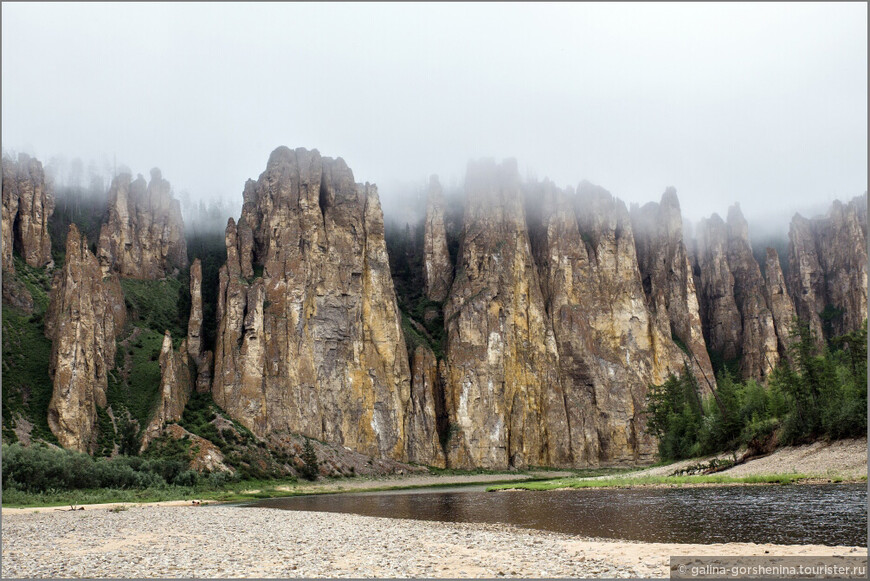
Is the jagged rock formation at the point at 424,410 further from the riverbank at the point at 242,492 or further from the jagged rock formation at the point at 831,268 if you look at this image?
the jagged rock formation at the point at 831,268

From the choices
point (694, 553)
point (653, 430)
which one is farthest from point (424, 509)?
point (653, 430)

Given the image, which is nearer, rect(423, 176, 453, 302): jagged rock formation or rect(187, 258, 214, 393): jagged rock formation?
rect(187, 258, 214, 393): jagged rock formation

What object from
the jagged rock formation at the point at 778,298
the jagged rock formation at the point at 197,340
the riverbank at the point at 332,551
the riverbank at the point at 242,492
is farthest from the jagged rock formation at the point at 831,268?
the riverbank at the point at 332,551

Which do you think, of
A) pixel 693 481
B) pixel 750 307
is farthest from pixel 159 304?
pixel 750 307

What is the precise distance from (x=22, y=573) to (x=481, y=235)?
14424cm

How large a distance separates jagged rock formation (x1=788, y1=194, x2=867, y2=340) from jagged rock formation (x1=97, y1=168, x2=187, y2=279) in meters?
168

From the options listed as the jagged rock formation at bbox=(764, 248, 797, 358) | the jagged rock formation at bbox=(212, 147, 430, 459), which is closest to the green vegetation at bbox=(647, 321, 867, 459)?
the jagged rock formation at bbox=(212, 147, 430, 459)

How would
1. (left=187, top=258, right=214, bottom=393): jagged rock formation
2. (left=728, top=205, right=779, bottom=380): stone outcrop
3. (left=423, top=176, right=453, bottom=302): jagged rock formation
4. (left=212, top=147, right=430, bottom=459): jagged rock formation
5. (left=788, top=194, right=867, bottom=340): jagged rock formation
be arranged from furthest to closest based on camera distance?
1. (left=788, top=194, right=867, bottom=340): jagged rock formation
2. (left=728, top=205, right=779, bottom=380): stone outcrop
3. (left=423, top=176, right=453, bottom=302): jagged rock formation
4. (left=212, top=147, right=430, bottom=459): jagged rock formation
5. (left=187, top=258, right=214, bottom=393): jagged rock formation

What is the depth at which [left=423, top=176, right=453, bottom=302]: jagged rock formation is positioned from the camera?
538ft

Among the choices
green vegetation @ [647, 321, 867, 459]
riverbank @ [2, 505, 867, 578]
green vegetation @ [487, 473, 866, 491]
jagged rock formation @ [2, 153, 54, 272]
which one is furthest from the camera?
jagged rock formation @ [2, 153, 54, 272]

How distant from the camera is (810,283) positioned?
185 m

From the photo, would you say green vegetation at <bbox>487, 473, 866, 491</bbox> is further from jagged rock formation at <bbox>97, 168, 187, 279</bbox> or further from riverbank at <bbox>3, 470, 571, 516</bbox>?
jagged rock formation at <bbox>97, 168, 187, 279</bbox>

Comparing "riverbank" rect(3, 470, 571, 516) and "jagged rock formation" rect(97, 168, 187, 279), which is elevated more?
"jagged rock formation" rect(97, 168, 187, 279)

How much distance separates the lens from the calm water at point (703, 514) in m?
23.6
